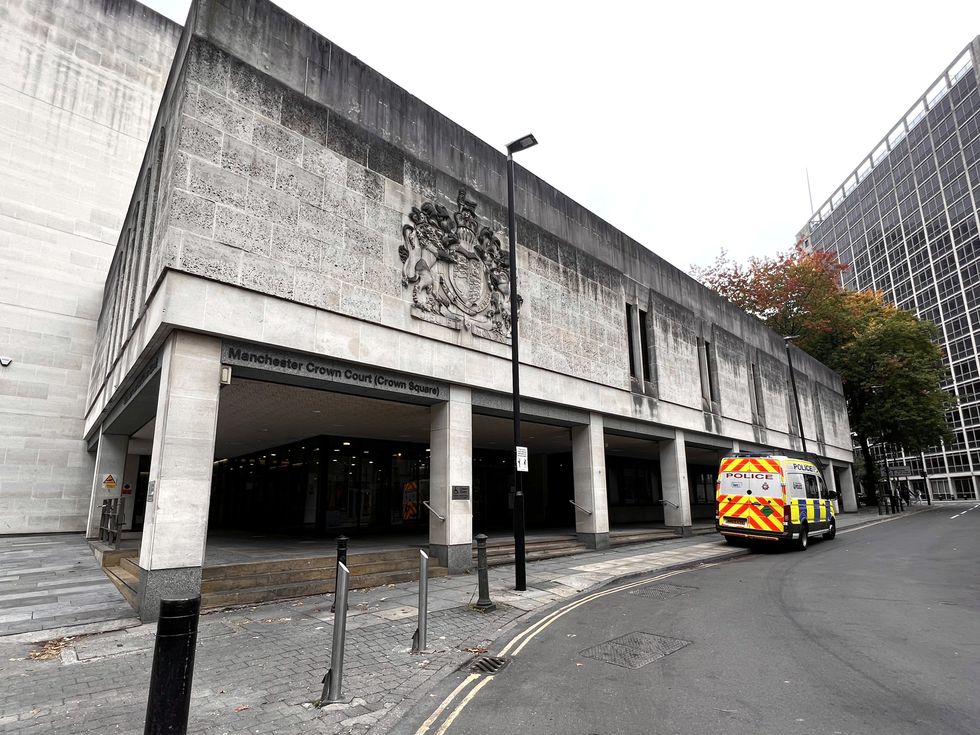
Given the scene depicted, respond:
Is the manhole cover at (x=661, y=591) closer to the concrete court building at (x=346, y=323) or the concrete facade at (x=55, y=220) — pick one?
the concrete court building at (x=346, y=323)

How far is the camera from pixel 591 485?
17.2 m

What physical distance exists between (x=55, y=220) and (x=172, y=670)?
27133 millimetres

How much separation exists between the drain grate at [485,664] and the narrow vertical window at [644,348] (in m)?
16.3

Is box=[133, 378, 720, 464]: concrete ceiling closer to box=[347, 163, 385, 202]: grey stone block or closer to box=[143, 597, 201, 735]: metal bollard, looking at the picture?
box=[347, 163, 385, 202]: grey stone block

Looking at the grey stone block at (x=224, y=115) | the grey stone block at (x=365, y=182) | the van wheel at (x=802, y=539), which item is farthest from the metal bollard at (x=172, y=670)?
the van wheel at (x=802, y=539)

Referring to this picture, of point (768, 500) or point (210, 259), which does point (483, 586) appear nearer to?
point (210, 259)

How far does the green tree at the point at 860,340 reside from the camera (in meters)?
40.3

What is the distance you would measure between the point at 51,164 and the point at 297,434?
17.2 meters

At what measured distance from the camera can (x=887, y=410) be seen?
1625 inches

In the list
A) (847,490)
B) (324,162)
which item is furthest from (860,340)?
(324,162)

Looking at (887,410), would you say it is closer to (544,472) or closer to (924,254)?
(544,472)

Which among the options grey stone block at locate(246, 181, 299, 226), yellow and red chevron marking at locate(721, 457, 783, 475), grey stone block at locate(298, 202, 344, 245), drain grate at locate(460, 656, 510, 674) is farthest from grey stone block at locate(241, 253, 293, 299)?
yellow and red chevron marking at locate(721, 457, 783, 475)

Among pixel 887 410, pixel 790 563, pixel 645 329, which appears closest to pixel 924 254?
pixel 887 410

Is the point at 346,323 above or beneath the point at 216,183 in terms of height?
beneath
